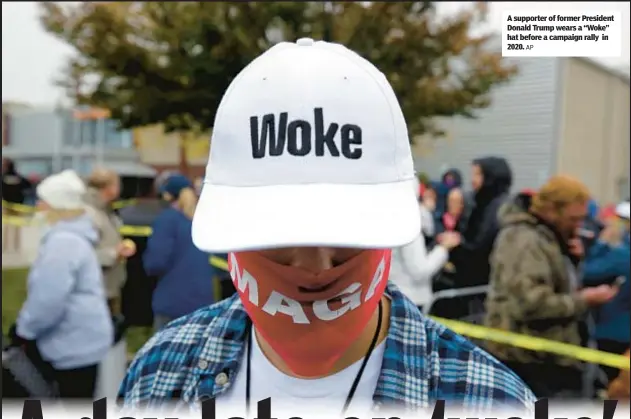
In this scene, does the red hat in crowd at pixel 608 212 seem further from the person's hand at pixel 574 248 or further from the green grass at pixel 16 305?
the green grass at pixel 16 305

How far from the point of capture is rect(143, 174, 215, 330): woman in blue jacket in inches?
84.5

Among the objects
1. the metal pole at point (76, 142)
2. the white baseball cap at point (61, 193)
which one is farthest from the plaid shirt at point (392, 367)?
the metal pole at point (76, 142)

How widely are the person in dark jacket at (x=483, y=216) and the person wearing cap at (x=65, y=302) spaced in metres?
1.22

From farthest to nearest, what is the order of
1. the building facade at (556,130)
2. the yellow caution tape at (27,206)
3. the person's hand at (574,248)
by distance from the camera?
the yellow caution tape at (27,206)
the person's hand at (574,248)
the building facade at (556,130)

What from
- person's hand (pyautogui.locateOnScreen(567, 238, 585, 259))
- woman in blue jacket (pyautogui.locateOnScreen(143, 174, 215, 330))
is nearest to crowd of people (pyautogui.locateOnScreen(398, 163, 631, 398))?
person's hand (pyautogui.locateOnScreen(567, 238, 585, 259))

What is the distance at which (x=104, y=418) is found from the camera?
792 millimetres

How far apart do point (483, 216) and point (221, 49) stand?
105 cm

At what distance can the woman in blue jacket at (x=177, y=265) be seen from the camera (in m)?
2.15

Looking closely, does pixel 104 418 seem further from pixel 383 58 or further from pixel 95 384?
pixel 383 58

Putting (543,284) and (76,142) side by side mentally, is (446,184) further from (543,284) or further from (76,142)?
(76,142)

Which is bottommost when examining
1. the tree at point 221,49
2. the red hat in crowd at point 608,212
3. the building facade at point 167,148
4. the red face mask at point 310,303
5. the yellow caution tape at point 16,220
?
the yellow caution tape at point 16,220

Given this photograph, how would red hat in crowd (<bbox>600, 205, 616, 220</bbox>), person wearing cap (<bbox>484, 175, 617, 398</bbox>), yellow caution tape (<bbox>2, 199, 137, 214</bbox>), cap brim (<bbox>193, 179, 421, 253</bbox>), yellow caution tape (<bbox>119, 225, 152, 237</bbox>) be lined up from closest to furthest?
cap brim (<bbox>193, 179, 421, 253</bbox>), person wearing cap (<bbox>484, 175, 617, 398</bbox>), red hat in crowd (<bbox>600, 205, 616, 220</bbox>), yellow caution tape (<bbox>2, 199, 137, 214</bbox>), yellow caution tape (<bbox>119, 225, 152, 237</bbox>)

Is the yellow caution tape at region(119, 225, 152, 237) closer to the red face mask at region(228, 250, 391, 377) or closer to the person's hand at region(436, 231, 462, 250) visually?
the person's hand at region(436, 231, 462, 250)

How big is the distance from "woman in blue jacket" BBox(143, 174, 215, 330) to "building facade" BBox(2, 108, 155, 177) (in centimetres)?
29
